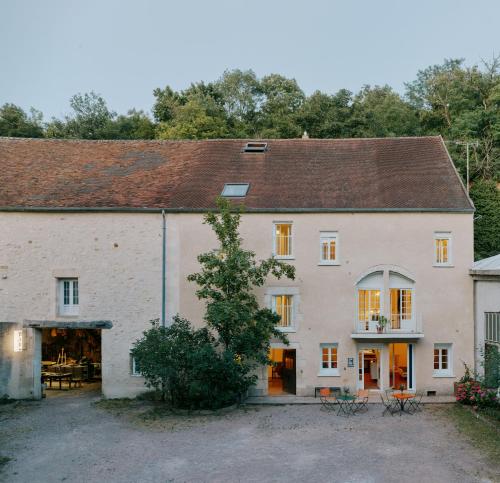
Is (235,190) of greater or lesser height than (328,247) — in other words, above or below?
above

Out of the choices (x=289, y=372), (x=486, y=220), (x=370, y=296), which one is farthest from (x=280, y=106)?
(x=289, y=372)

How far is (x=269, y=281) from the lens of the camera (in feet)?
70.9

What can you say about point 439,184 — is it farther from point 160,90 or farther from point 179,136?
point 160,90

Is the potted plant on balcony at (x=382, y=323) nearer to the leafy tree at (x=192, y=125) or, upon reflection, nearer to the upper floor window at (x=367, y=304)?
the upper floor window at (x=367, y=304)

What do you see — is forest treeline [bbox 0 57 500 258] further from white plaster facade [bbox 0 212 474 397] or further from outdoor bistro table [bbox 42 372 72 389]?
outdoor bistro table [bbox 42 372 72 389]

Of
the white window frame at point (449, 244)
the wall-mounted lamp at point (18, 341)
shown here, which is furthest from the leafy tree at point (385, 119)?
the wall-mounted lamp at point (18, 341)

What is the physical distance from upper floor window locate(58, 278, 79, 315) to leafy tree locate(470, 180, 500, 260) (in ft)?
78.2

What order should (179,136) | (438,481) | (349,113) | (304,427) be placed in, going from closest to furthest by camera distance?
1. (438,481)
2. (304,427)
3. (179,136)
4. (349,113)

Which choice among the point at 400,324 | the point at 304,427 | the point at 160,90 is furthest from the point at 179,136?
the point at 304,427

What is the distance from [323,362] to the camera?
21.5 m

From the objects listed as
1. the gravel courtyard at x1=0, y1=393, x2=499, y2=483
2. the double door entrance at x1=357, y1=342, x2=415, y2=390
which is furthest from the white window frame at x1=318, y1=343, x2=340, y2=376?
the gravel courtyard at x1=0, y1=393, x2=499, y2=483

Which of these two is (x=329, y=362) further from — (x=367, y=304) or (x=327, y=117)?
(x=327, y=117)

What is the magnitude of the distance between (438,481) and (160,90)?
41.1m

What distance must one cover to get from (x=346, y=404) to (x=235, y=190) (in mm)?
10084
